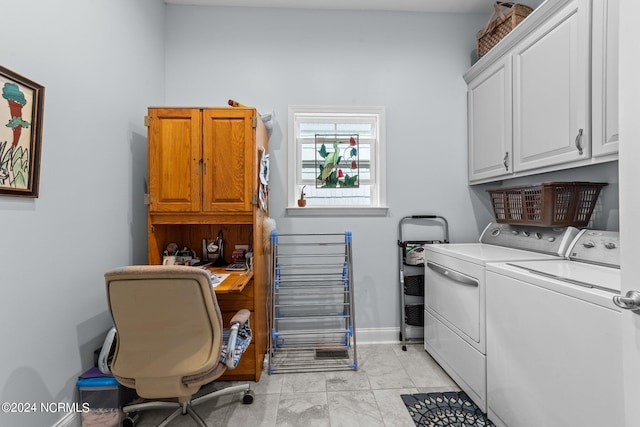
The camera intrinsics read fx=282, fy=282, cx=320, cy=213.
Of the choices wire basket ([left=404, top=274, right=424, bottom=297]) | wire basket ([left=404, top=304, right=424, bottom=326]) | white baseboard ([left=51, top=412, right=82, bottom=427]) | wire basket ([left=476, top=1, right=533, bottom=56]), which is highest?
wire basket ([left=476, top=1, right=533, bottom=56])

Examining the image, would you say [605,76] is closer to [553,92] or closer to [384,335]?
[553,92]

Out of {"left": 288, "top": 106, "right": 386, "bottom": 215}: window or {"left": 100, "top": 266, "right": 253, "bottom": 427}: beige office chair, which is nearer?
{"left": 100, "top": 266, "right": 253, "bottom": 427}: beige office chair

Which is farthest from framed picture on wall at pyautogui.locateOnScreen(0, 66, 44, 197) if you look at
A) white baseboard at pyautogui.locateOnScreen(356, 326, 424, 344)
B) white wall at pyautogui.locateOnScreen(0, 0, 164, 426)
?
white baseboard at pyautogui.locateOnScreen(356, 326, 424, 344)

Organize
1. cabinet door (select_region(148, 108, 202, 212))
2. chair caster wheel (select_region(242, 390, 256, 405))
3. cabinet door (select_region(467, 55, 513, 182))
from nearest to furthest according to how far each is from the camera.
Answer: chair caster wheel (select_region(242, 390, 256, 405)) → cabinet door (select_region(148, 108, 202, 212)) → cabinet door (select_region(467, 55, 513, 182))

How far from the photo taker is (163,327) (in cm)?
136

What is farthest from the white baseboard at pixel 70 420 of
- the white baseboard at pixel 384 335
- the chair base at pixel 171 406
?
the white baseboard at pixel 384 335

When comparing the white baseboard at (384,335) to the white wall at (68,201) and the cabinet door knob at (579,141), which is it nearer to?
the cabinet door knob at (579,141)

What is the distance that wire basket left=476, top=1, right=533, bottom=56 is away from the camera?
82.1 inches

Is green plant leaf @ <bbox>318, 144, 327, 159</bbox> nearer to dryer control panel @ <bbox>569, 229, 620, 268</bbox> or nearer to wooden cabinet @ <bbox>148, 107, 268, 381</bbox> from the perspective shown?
wooden cabinet @ <bbox>148, 107, 268, 381</bbox>

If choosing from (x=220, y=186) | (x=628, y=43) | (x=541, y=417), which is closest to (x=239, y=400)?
(x=220, y=186)

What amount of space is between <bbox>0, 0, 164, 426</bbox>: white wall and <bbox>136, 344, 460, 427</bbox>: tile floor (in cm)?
67

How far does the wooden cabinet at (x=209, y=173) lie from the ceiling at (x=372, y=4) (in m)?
1.29

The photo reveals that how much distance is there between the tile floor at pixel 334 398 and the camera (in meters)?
1.70

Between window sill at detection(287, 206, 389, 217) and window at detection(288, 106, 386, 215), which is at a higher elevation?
window at detection(288, 106, 386, 215)
